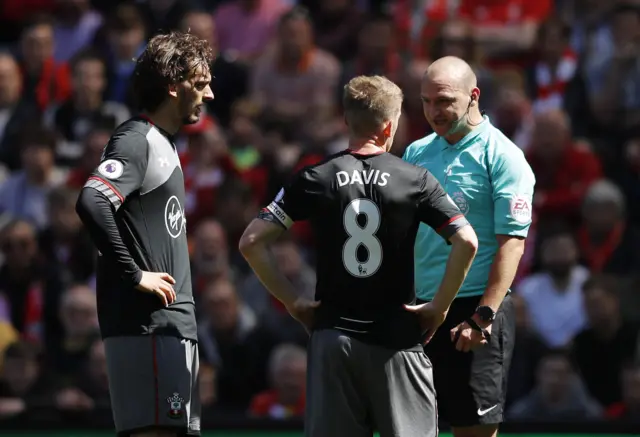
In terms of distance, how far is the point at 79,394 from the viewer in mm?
9078

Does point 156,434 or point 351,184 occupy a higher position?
point 351,184

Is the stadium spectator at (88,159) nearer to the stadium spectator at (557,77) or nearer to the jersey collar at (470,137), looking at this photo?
the stadium spectator at (557,77)

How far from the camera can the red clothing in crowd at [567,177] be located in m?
9.57

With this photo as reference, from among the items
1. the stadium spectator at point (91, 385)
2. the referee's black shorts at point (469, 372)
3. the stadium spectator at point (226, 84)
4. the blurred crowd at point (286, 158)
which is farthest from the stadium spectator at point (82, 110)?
the referee's black shorts at point (469, 372)

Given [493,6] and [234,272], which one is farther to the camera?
[493,6]

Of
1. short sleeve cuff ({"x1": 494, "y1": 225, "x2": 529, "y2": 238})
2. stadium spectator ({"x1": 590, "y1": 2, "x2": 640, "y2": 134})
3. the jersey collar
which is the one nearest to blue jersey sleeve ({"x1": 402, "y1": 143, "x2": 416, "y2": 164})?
the jersey collar

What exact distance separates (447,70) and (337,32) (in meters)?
6.60

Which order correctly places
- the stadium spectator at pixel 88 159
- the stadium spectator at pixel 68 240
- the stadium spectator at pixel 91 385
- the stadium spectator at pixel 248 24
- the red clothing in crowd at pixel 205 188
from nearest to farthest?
1. the stadium spectator at pixel 91 385
2. the stadium spectator at pixel 68 240
3. the red clothing in crowd at pixel 205 188
4. the stadium spectator at pixel 88 159
5. the stadium spectator at pixel 248 24

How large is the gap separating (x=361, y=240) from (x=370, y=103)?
0.53m

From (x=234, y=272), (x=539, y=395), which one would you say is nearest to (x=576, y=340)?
(x=539, y=395)

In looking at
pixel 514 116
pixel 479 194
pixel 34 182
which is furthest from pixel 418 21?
pixel 479 194

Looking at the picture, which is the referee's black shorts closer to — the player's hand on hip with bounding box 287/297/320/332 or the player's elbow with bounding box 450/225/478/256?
the player's elbow with bounding box 450/225/478/256

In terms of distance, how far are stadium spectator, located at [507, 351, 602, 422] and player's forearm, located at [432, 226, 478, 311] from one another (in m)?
3.95

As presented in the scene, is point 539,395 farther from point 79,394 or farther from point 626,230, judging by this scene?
point 79,394
